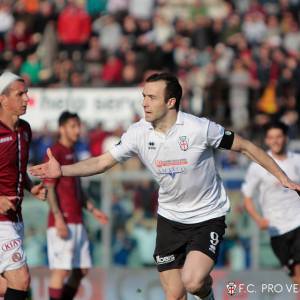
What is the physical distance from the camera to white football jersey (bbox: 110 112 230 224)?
32.1ft

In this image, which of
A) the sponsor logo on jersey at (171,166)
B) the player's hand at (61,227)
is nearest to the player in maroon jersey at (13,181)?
the sponsor logo on jersey at (171,166)

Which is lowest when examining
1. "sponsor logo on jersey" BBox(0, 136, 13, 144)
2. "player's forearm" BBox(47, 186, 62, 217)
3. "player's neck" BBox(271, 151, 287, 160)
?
"player's forearm" BBox(47, 186, 62, 217)

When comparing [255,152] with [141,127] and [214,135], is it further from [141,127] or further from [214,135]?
[141,127]

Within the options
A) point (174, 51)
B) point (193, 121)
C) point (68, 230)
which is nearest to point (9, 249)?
point (193, 121)

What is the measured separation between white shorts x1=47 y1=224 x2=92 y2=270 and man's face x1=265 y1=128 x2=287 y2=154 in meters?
2.58

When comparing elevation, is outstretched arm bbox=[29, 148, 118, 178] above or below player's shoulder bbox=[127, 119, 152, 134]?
below

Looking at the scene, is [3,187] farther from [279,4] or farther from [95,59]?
[279,4]

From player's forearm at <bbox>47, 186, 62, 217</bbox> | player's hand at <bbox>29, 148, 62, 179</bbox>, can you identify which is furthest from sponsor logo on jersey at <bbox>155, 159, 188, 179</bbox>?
player's forearm at <bbox>47, 186, 62, 217</bbox>

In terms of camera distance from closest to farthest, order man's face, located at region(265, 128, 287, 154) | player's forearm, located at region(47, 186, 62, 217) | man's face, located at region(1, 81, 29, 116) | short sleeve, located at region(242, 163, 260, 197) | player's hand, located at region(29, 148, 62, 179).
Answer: player's hand, located at region(29, 148, 62, 179) < man's face, located at region(1, 81, 29, 116) < player's forearm, located at region(47, 186, 62, 217) < man's face, located at region(265, 128, 287, 154) < short sleeve, located at region(242, 163, 260, 197)

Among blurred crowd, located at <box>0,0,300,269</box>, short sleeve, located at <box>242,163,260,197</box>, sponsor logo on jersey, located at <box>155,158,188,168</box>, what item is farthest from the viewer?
blurred crowd, located at <box>0,0,300,269</box>

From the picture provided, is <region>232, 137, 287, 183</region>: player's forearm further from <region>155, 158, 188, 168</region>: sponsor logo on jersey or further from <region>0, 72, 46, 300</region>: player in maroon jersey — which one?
<region>0, 72, 46, 300</region>: player in maroon jersey

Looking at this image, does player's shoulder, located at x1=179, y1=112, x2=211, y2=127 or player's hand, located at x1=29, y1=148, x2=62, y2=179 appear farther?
player's shoulder, located at x1=179, y1=112, x2=211, y2=127

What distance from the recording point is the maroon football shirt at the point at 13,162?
9.98 meters

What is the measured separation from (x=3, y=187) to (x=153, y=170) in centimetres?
147
